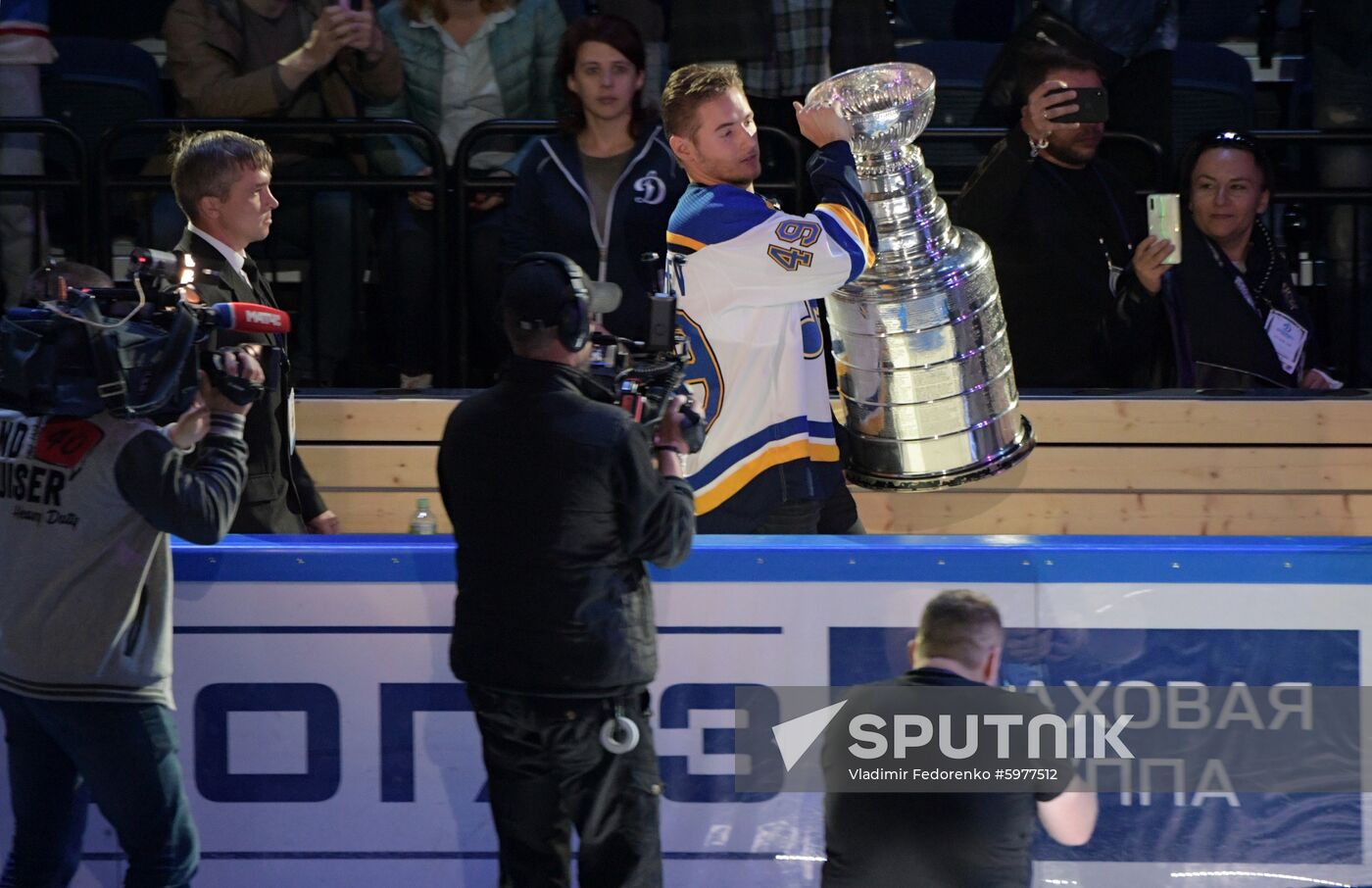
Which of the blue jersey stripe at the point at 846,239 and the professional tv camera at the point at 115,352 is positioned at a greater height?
the blue jersey stripe at the point at 846,239

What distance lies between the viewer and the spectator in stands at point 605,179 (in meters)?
5.86

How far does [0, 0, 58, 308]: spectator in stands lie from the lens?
6766 millimetres

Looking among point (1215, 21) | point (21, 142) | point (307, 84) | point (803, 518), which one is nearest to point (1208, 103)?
point (1215, 21)

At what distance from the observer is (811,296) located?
4.39 metres

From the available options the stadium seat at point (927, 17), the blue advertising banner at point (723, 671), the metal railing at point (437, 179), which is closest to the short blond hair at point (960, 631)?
the blue advertising banner at point (723, 671)

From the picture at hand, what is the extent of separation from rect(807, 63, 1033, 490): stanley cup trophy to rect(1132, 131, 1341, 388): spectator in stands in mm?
1634

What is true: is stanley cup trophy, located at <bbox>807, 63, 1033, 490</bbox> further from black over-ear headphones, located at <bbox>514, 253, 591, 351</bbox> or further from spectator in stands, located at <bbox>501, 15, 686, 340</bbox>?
spectator in stands, located at <bbox>501, 15, 686, 340</bbox>

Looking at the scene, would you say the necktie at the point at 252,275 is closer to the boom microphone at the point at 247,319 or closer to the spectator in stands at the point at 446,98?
the boom microphone at the point at 247,319

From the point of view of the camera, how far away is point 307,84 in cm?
679

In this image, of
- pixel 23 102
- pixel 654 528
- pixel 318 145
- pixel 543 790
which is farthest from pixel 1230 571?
pixel 23 102

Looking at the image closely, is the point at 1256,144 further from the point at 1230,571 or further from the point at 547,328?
the point at 547,328

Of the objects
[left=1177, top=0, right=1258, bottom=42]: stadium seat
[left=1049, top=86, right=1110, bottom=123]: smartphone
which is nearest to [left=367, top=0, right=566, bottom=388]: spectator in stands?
[left=1049, top=86, right=1110, bottom=123]: smartphone

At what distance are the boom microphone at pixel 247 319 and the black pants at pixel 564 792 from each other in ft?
3.31

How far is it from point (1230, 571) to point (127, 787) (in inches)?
103
